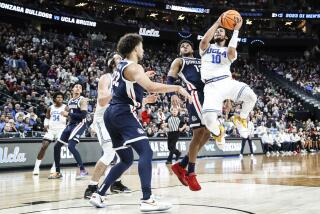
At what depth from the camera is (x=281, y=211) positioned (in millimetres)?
5113

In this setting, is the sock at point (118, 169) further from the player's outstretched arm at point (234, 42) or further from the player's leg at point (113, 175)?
the player's outstretched arm at point (234, 42)

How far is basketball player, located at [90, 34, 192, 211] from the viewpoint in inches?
207

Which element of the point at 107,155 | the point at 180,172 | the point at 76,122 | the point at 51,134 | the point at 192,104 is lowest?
the point at 180,172

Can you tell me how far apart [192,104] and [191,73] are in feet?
1.69

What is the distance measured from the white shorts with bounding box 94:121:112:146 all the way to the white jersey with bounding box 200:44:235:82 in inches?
68.2

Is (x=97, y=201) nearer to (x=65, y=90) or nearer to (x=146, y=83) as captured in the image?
(x=146, y=83)

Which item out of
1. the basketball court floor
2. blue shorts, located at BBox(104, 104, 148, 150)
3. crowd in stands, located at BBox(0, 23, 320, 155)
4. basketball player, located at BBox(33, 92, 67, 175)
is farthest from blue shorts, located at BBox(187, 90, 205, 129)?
crowd in stands, located at BBox(0, 23, 320, 155)

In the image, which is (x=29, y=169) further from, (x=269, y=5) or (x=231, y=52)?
(x=269, y=5)

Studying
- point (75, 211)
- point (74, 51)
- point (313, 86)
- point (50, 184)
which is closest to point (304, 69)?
point (313, 86)

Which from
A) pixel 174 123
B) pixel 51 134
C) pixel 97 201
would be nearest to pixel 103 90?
pixel 97 201

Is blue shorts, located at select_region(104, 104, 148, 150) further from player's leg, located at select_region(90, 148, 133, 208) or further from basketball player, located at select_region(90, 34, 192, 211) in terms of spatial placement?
player's leg, located at select_region(90, 148, 133, 208)

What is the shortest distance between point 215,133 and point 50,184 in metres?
3.74

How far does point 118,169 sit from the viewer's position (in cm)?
569

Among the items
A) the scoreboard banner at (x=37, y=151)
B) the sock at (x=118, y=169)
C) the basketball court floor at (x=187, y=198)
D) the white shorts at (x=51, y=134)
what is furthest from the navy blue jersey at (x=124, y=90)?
the scoreboard banner at (x=37, y=151)
